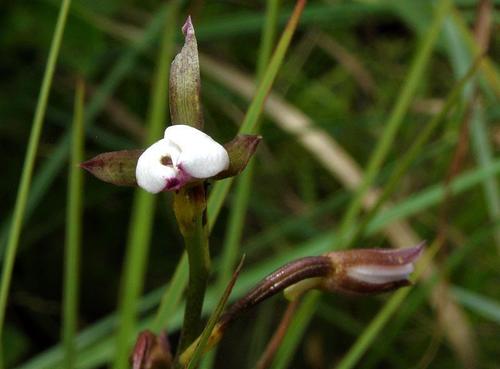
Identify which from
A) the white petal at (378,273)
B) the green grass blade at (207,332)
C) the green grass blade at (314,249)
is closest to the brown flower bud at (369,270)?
the white petal at (378,273)

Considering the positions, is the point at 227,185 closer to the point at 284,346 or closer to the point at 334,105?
the point at 284,346

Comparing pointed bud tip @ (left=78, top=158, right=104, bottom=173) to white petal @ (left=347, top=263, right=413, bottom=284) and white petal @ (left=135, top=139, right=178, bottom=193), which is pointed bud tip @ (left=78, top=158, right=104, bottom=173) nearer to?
white petal @ (left=135, top=139, right=178, bottom=193)

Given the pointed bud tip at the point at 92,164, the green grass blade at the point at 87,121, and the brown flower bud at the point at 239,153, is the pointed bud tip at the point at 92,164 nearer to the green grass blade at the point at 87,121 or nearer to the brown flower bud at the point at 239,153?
the brown flower bud at the point at 239,153

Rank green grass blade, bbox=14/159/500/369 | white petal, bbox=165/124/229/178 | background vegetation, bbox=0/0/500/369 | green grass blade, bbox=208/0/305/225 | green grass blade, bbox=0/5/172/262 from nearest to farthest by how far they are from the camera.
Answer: white petal, bbox=165/124/229/178, green grass blade, bbox=208/0/305/225, green grass blade, bbox=14/159/500/369, green grass blade, bbox=0/5/172/262, background vegetation, bbox=0/0/500/369

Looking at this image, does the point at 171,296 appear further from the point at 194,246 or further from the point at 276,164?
the point at 276,164

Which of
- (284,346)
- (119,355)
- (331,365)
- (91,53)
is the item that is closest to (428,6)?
(91,53)

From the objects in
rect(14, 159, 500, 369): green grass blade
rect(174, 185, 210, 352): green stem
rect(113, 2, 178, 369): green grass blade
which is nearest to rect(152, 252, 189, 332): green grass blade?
rect(113, 2, 178, 369): green grass blade
